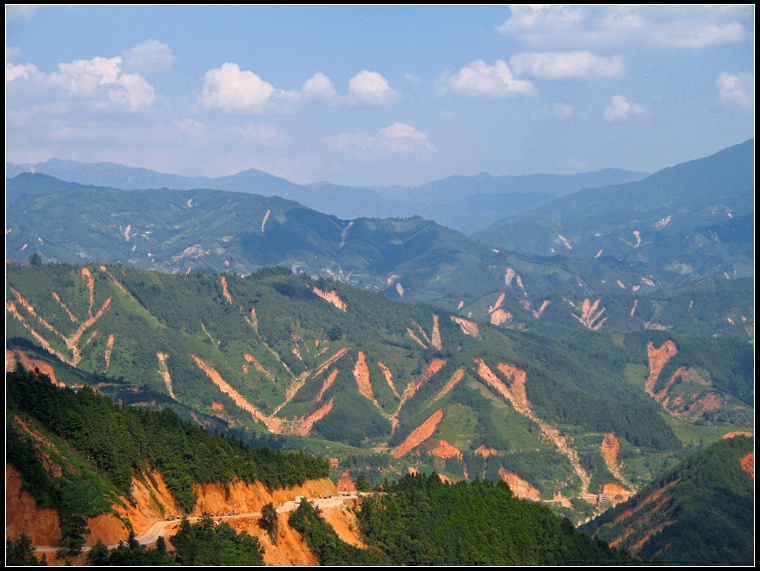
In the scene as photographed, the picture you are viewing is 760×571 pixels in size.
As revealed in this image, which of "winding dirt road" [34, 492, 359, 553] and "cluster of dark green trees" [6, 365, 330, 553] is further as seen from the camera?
"cluster of dark green trees" [6, 365, 330, 553]

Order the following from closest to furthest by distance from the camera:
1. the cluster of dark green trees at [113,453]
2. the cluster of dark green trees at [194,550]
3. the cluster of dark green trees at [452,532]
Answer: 1. the cluster of dark green trees at [194,550]
2. the cluster of dark green trees at [113,453]
3. the cluster of dark green trees at [452,532]

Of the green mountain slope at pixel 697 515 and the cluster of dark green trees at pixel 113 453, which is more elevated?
the cluster of dark green trees at pixel 113 453

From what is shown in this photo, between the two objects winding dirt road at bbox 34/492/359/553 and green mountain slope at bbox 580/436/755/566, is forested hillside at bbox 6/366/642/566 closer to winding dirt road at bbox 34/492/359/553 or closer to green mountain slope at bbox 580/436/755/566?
winding dirt road at bbox 34/492/359/553

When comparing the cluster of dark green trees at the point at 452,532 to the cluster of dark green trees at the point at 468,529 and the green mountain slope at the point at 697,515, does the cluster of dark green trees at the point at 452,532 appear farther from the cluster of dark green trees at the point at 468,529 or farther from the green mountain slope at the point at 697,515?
the green mountain slope at the point at 697,515

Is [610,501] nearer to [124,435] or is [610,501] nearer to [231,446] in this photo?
[231,446]

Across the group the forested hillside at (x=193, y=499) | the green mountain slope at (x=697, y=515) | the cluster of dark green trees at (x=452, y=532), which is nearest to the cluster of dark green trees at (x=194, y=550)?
the forested hillside at (x=193, y=499)

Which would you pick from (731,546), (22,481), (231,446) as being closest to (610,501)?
(731,546)

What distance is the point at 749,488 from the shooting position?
15325cm

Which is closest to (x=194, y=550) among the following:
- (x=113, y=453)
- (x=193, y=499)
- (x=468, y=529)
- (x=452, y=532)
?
(x=193, y=499)

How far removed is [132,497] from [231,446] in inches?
783

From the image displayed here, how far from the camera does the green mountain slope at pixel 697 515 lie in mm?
135250

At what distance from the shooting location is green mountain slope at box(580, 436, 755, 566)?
13525cm

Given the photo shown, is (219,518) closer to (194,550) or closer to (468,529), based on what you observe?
(194,550)

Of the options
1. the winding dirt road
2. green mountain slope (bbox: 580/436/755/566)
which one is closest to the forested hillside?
the winding dirt road
